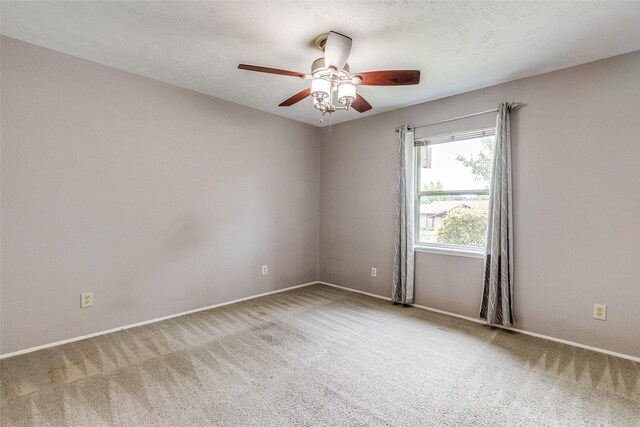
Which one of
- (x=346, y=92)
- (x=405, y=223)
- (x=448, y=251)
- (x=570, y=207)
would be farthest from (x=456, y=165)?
(x=346, y=92)

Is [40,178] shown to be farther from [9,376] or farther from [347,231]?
[347,231]

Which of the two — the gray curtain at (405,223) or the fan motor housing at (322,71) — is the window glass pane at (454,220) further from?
the fan motor housing at (322,71)

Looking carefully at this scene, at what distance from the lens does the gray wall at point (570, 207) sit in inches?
95.2

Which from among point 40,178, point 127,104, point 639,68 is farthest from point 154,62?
point 639,68

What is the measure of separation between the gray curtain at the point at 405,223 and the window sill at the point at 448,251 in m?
0.14

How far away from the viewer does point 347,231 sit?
14.4 ft

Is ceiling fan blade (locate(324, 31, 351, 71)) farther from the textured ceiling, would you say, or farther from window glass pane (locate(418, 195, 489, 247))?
window glass pane (locate(418, 195, 489, 247))

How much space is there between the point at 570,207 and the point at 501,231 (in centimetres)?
57

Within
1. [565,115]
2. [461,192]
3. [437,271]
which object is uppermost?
[565,115]

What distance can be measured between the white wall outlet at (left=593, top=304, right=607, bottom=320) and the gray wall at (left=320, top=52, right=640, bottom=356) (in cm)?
4

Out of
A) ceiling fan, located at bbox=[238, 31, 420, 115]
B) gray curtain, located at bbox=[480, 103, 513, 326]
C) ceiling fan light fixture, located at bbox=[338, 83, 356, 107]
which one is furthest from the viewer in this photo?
gray curtain, located at bbox=[480, 103, 513, 326]

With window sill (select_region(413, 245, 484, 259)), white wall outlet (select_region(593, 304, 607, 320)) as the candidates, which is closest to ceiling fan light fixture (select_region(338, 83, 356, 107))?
window sill (select_region(413, 245, 484, 259))

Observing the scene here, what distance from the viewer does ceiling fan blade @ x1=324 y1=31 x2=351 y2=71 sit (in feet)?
6.14

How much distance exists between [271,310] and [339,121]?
278cm
